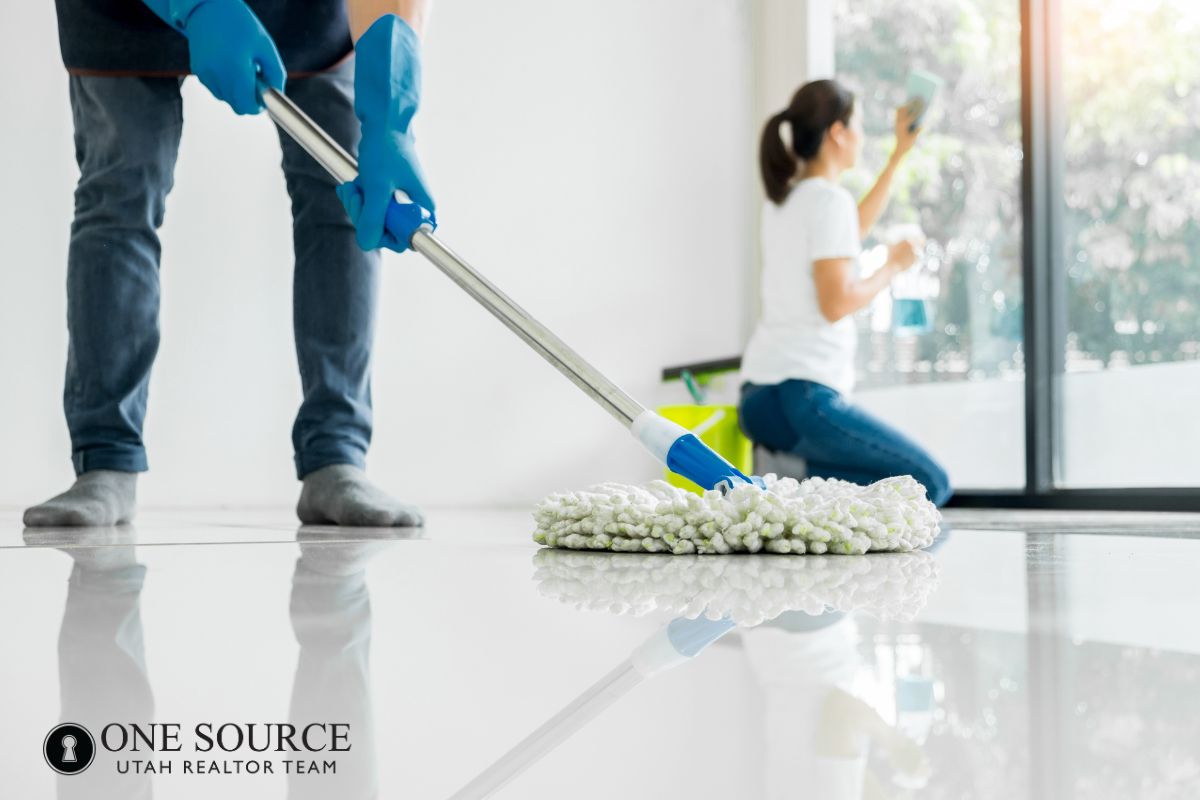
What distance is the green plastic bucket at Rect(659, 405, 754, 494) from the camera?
2.78m

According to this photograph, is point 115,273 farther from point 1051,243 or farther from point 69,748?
point 1051,243

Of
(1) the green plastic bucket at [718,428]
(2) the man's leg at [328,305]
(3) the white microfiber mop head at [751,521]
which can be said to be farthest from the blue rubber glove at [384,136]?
(1) the green plastic bucket at [718,428]

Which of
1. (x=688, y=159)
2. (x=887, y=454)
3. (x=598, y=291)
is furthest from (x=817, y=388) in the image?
(x=688, y=159)

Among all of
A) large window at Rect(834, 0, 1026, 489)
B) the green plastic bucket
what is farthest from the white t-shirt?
large window at Rect(834, 0, 1026, 489)

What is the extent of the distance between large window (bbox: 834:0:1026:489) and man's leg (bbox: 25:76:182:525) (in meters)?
1.85

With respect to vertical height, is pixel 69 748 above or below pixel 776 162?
below

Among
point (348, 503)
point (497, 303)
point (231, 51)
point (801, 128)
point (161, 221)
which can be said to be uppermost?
point (801, 128)

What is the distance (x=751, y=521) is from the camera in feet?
2.97

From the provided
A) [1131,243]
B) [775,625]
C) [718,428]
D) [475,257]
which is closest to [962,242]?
[1131,243]

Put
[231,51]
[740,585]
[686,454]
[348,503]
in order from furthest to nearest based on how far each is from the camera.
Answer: [348,503], [231,51], [686,454], [740,585]

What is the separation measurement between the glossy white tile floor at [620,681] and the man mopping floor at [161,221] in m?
0.75

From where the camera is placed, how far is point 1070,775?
10.5 inches

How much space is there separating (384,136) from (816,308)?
1397 millimetres

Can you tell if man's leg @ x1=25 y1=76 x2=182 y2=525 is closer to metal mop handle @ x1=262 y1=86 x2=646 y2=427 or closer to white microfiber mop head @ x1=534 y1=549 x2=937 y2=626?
metal mop handle @ x1=262 y1=86 x2=646 y2=427
